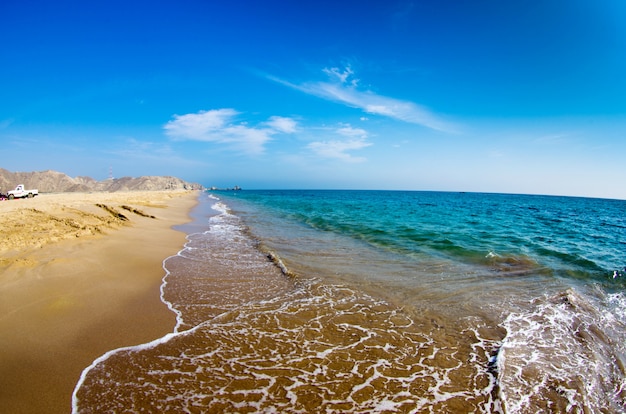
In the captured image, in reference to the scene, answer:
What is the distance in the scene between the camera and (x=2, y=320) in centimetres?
520

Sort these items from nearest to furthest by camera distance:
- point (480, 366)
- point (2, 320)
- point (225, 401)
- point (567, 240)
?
point (225, 401) → point (480, 366) → point (2, 320) → point (567, 240)

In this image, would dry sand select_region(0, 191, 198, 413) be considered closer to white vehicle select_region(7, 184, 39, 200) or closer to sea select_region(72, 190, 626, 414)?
sea select_region(72, 190, 626, 414)

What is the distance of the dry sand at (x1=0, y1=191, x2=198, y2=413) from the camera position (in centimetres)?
384

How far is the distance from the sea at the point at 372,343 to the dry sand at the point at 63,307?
0.37 metres

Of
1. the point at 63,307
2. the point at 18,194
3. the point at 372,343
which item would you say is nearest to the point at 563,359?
the point at 372,343

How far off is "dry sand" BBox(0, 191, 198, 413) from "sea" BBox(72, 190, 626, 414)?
1.21ft

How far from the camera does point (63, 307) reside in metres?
5.88

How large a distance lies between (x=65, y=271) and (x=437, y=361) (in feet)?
31.4

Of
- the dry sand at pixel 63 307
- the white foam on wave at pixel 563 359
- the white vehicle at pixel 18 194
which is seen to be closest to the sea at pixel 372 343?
the white foam on wave at pixel 563 359

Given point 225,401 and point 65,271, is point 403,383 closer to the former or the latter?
point 225,401

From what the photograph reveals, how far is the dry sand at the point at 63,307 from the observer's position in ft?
12.6

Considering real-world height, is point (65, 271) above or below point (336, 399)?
above

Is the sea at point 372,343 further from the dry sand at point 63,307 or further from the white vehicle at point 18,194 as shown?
the white vehicle at point 18,194

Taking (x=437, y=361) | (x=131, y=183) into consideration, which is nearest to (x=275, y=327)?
(x=437, y=361)
